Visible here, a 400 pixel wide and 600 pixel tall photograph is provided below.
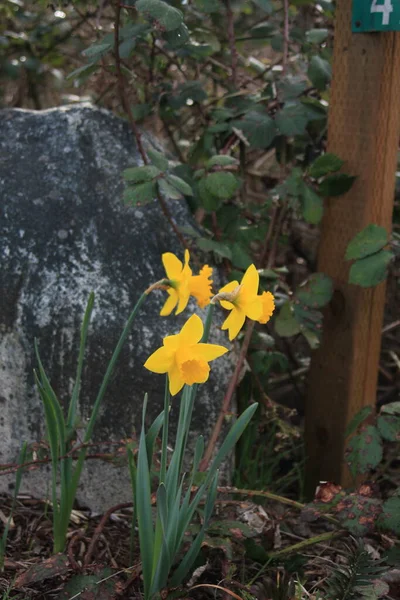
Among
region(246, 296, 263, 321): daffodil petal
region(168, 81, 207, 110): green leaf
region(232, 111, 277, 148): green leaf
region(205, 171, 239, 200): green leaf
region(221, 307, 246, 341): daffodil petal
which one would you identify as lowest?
region(221, 307, 246, 341): daffodil petal

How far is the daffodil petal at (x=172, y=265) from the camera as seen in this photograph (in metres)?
1.47

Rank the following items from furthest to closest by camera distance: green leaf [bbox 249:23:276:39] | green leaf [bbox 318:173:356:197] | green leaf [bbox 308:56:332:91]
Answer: green leaf [bbox 249:23:276:39]
green leaf [bbox 308:56:332:91]
green leaf [bbox 318:173:356:197]

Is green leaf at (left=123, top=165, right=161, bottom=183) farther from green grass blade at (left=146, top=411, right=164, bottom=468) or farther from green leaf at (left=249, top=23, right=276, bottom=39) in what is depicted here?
green leaf at (left=249, top=23, right=276, bottom=39)

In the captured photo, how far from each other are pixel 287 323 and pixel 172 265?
2.25 ft

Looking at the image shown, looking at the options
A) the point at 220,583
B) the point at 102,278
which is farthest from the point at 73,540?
the point at 102,278

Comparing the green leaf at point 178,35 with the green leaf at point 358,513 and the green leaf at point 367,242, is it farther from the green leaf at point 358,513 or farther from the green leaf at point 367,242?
the green leaf at point 358,513

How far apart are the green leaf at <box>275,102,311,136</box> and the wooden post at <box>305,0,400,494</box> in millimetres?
78

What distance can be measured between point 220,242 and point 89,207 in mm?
381

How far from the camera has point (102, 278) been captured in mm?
1947

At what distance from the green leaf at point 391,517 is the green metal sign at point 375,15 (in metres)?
1.17

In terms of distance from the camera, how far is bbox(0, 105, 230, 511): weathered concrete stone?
1904mm

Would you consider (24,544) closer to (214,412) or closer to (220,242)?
(214,412)

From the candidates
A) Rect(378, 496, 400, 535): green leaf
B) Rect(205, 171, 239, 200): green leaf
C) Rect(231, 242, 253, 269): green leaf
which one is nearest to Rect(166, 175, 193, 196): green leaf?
Rect(205, 171, 239, 200): green leaf

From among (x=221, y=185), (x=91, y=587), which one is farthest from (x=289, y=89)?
(x=91, y=587)
